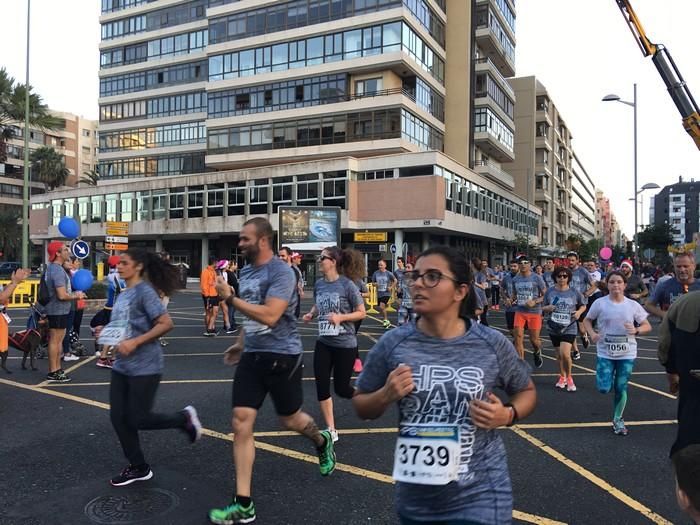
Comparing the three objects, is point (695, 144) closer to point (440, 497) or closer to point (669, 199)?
point (440, 497)

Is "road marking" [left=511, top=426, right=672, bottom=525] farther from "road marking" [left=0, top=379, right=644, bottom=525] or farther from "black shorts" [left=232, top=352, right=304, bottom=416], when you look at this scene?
"black shorts" [left=232, top=352, right=304, bottom=416]

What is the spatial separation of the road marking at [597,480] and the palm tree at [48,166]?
6512cm

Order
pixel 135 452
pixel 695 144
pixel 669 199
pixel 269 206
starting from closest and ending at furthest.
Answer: pixel 135 452 → pixel 695 144 → pixel 269 206 → pixel 669 199

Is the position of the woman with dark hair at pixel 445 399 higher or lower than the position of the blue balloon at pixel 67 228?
lower

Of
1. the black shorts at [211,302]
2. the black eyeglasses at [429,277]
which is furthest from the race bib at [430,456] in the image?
the black shorts at [211,302]

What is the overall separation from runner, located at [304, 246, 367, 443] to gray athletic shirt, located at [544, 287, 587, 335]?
3.35 m

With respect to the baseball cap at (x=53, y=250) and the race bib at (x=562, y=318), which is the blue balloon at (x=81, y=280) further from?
the race bib at (x=562, y=318)

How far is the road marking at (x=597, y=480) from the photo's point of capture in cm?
365

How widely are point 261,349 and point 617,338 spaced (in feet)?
12.5

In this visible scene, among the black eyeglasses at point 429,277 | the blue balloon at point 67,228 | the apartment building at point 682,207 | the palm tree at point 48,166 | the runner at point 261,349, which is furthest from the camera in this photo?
the apartment building at point 682,207

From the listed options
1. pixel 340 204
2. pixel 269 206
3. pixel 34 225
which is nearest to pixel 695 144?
pixel 340 204

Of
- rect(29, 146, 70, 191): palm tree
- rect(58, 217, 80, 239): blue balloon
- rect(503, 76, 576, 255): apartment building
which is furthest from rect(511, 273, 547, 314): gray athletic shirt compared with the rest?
rect(29, 146, 70, 191): palm tree

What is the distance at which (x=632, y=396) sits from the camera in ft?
23.5

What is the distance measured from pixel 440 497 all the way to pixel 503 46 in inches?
2083
